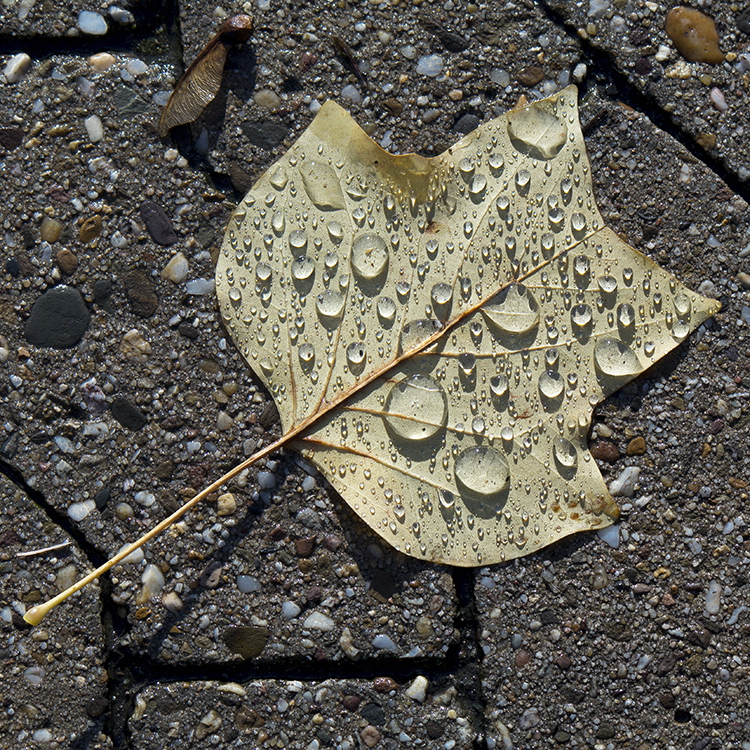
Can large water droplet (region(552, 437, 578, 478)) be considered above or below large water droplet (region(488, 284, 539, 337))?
below

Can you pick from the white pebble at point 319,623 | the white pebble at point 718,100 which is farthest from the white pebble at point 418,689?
the white pebble at point 718,100

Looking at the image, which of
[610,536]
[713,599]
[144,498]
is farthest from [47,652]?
[713,599]

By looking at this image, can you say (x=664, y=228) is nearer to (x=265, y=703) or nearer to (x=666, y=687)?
(x=666, y=687)

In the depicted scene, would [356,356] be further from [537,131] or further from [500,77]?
[500,77]

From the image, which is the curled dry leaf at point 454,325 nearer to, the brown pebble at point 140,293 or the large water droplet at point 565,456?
the large water droplet at point 565,456

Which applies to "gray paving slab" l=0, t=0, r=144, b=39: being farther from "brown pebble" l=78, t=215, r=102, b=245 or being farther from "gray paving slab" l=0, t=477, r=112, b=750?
"gray paving slab" l=0, t=477, r=112, b=750

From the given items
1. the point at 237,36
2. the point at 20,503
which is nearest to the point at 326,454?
the point at 20,503

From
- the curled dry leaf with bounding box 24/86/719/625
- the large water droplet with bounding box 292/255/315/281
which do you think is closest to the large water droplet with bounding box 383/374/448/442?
the curled dry leaf with bounding box 24/86/719/625
